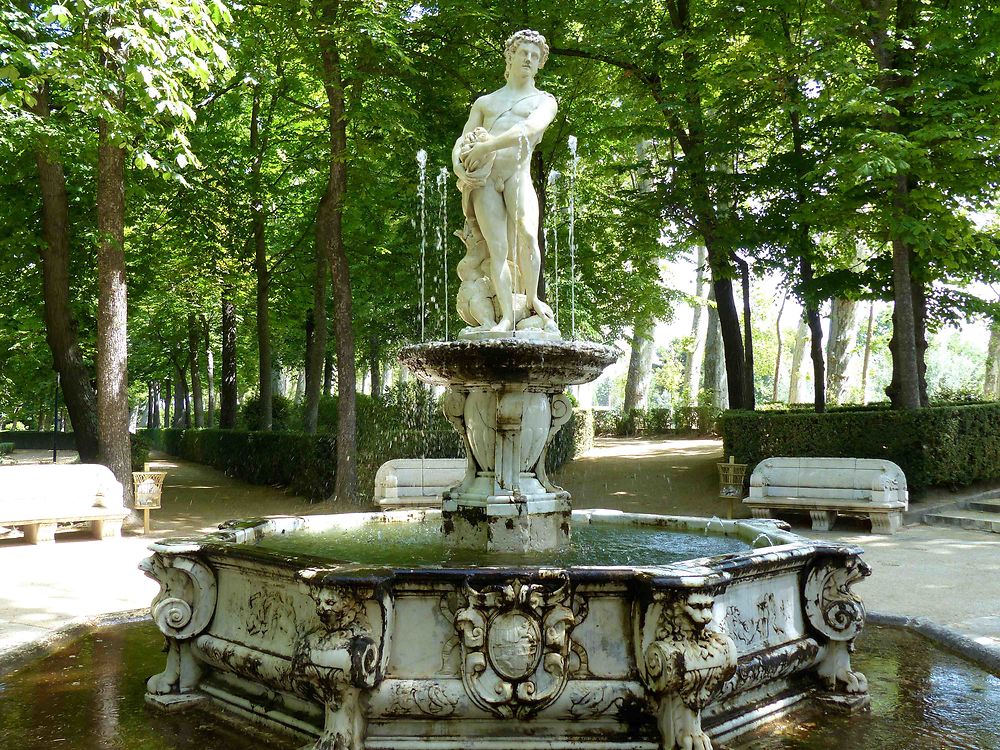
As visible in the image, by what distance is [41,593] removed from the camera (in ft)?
25.9

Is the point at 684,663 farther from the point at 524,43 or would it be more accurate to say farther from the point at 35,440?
the point at 35,440

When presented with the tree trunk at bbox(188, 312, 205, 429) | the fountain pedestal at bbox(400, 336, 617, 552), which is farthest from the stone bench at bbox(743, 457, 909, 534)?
the tree trunk at bbox(188, 312, 205, 429)

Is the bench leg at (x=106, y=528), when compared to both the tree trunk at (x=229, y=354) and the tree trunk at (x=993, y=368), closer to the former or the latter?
the tree trunk at (x=229, y=354)

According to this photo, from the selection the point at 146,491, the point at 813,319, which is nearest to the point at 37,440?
the point at 146,491

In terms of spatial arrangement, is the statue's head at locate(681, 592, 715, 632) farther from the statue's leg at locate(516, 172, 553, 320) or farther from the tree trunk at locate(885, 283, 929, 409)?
the tree trunk at locate(885, 283, 929, 409)

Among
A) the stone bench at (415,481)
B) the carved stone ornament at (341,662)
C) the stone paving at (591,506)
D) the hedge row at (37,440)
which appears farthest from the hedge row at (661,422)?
the hedge row at (37,440)

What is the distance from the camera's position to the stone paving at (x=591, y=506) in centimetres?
689

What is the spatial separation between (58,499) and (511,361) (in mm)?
8856

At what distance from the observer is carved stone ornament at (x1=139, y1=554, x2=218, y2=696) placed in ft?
15.6

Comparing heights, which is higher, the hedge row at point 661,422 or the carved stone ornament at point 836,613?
the hedge row at point 661,422

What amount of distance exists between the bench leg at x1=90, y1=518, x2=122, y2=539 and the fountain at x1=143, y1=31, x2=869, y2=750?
639 cm

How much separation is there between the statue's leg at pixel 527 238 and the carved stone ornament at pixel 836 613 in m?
2.79

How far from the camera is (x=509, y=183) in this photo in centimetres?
639

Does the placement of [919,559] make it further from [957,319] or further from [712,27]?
[712,27]
